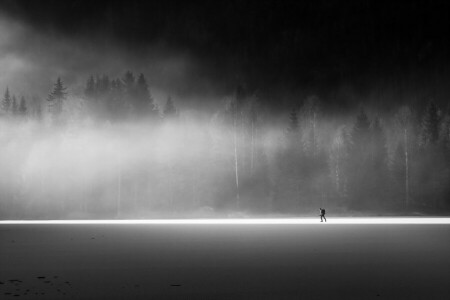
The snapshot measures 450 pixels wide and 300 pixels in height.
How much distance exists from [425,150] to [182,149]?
138 feet

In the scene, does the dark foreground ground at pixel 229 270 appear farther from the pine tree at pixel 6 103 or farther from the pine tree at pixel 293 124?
the pine tree at pixel 6 103

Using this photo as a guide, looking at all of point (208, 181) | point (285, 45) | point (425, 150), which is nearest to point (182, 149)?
point (208, 181)

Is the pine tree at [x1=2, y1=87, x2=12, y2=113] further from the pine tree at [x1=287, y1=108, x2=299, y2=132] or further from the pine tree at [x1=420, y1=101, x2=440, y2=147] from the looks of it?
the pine tree at [x1=420, y1=101, x2=440, y2=147]

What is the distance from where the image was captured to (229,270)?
1358cm

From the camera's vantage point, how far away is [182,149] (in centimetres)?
7081

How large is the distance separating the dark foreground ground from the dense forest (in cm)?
4529

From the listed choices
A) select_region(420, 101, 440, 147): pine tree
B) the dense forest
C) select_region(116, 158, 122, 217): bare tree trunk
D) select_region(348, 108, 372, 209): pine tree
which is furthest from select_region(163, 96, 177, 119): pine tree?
select_region(420, 101, 440, 147): pine tree

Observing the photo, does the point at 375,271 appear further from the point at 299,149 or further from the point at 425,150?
the point at 425,150

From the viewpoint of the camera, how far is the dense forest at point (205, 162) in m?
68.7

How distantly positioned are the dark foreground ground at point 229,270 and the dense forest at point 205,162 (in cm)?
4529

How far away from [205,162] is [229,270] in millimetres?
57413

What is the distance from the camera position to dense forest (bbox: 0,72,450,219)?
225 feet

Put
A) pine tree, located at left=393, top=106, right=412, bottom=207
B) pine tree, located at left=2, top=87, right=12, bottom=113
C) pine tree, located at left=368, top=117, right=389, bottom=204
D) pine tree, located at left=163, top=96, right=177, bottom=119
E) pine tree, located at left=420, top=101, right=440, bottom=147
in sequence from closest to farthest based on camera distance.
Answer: pine tree, located at left=368, top=117, right=389, bottom=204 → pine tree, located at left=393, top=106, right=412, bottom=207 → pine tree, located at left=163, top=96, right=177, bottom=119 → pine tree, located at left=420, top=101, right=440, bottom=147 → pine tree, located at left=2, top=87, right=12, bottom=113

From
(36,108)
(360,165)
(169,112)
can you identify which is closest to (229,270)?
(360,165)
